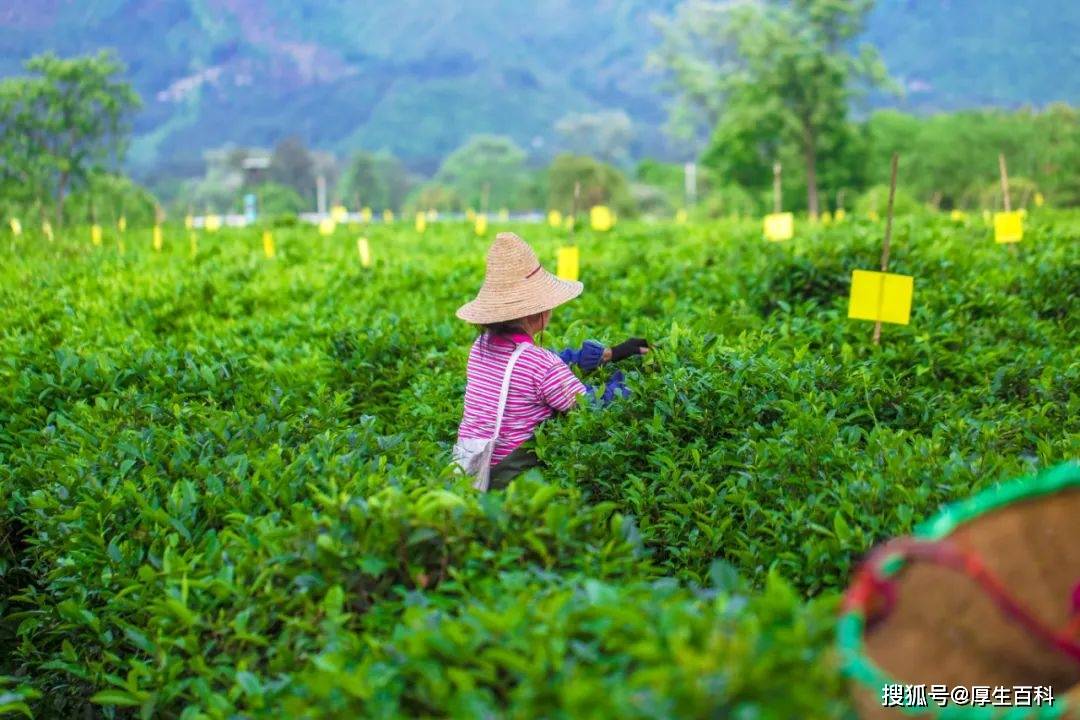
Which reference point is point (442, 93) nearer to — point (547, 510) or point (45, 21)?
point (45, 21)

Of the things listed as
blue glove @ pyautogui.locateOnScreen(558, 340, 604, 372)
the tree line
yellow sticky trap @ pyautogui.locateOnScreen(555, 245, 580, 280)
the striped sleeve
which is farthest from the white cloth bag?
the tree line

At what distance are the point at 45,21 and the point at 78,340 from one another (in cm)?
10551

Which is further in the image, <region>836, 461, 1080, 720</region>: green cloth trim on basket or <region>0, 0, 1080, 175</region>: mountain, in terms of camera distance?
<region>0, 0, 1080, 175</region>: mountain

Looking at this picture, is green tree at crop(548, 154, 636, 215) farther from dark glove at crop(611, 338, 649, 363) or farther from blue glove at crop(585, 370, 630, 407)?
blue glove at crop(585, 370, 630, 407)

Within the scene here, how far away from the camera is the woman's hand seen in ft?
14.6

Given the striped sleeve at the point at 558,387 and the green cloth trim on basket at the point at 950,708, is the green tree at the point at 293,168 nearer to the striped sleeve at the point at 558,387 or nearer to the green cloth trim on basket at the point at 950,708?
the striped sleeve at the point at 558,387

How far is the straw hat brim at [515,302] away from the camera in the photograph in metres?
4.09

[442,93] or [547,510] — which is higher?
[442,93]

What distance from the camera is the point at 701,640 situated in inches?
75.6

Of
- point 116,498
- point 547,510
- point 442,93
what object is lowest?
point 116,498

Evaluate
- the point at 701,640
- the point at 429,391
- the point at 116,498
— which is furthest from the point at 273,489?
the point at 701,640

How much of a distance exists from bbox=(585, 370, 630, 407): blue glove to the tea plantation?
0.05 metres

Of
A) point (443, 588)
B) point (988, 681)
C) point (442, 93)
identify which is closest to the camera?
point (988, 681)

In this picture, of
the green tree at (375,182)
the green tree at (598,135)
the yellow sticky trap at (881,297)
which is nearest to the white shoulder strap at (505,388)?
the yellow sticky trap at (881,297)
